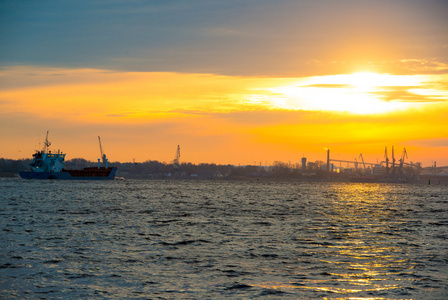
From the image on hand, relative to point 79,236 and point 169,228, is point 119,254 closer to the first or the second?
point 79,236

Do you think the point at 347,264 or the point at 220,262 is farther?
the point at 220,262

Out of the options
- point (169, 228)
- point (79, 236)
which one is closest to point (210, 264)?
point (79, 236)

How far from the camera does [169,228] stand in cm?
4956

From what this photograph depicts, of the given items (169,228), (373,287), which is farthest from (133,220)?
(373,287)

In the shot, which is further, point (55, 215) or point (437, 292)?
point (55, 215)

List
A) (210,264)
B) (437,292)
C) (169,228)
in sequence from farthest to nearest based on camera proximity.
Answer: (169,228) < (210,264) < (437,292)

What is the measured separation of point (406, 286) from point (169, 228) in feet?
93.9

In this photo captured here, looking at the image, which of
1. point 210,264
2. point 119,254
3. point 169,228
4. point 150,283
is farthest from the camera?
point 169,228

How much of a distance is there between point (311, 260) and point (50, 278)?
14.4 m

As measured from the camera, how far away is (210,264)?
97.0 feet

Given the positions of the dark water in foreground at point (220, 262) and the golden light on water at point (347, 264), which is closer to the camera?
the dark water in foreground at point (220, 262)

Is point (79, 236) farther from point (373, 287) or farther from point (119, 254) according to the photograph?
point (373, 287)

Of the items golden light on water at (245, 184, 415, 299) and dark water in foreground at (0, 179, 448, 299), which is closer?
dark water in foreground at (0, 179, 448, 299)

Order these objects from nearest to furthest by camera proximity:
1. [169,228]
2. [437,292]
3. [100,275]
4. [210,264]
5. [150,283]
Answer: [437,292] < [150,283] < [100,275] < [210,264] < [169,228]
